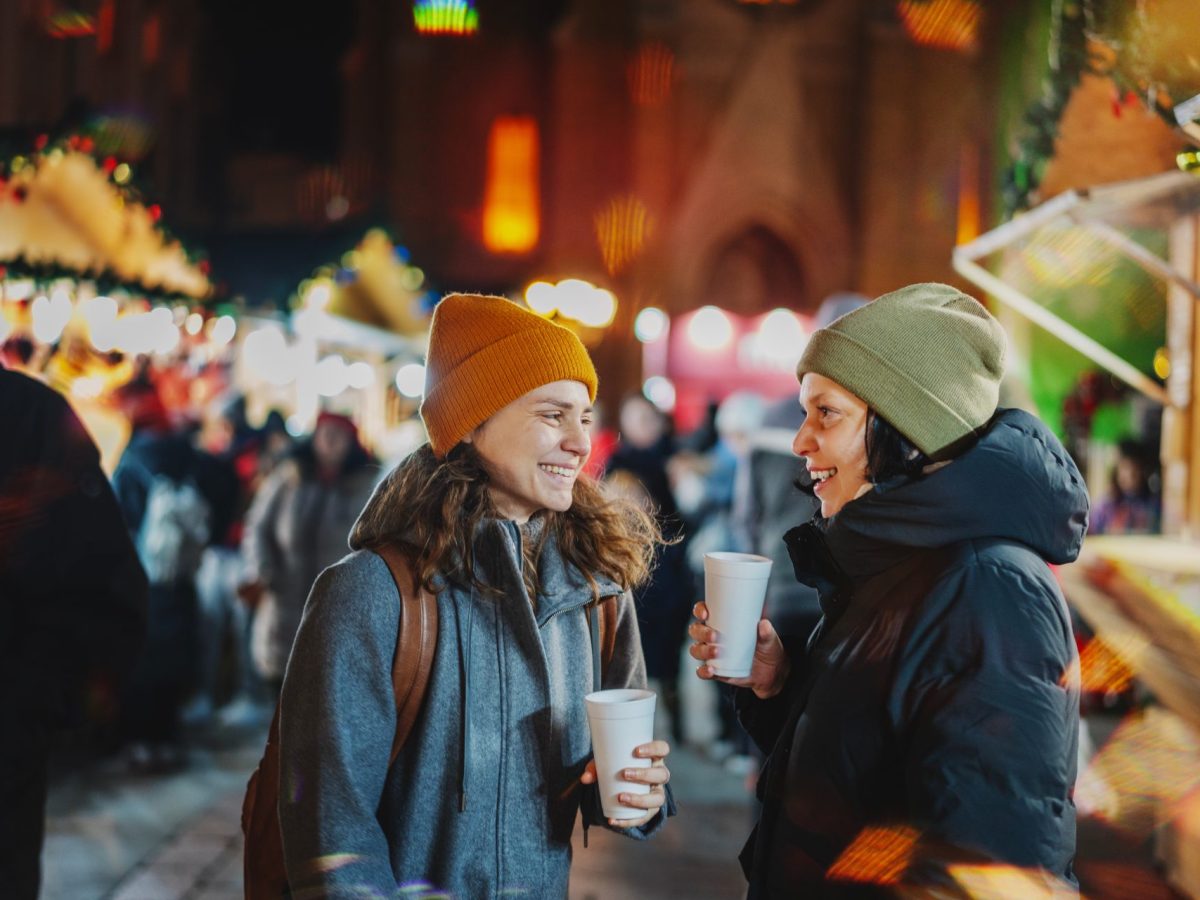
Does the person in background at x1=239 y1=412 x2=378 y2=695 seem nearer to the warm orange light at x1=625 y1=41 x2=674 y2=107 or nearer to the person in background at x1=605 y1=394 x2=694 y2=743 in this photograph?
the person in background at x1=605 y1=394 x2=694 y2=743

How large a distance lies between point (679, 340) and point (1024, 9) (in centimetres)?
1385

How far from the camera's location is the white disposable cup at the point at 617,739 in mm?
1926

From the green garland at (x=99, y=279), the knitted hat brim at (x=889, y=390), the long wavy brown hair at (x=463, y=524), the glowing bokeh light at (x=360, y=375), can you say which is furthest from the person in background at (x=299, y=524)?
the glowing bokeh light at (x=360, y=375)

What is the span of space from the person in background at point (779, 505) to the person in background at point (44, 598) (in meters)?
2.80

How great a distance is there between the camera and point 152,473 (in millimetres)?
6727

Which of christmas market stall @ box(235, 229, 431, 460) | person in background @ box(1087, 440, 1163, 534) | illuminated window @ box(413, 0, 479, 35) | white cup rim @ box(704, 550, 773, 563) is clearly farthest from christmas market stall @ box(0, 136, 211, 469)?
illuminated window @ box(413, 0, 479, 35)

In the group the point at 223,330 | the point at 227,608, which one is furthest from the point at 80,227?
the point at 227,608

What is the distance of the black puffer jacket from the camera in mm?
1614

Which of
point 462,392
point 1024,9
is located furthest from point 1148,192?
point 1024,9

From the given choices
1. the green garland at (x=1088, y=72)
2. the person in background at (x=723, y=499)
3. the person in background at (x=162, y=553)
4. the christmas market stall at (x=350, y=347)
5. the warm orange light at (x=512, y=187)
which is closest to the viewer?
the green garland at (x=1088, y=72)

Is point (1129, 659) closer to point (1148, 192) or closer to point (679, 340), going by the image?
point (1148, 192)

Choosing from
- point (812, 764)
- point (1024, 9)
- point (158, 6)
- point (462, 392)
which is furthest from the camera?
point (158, 6)

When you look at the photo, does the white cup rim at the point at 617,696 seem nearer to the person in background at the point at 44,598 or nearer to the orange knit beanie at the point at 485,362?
the orange knit beanie at the point at 485,362

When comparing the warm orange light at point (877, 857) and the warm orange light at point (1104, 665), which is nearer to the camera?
the warm orange light at point (877, 857)
